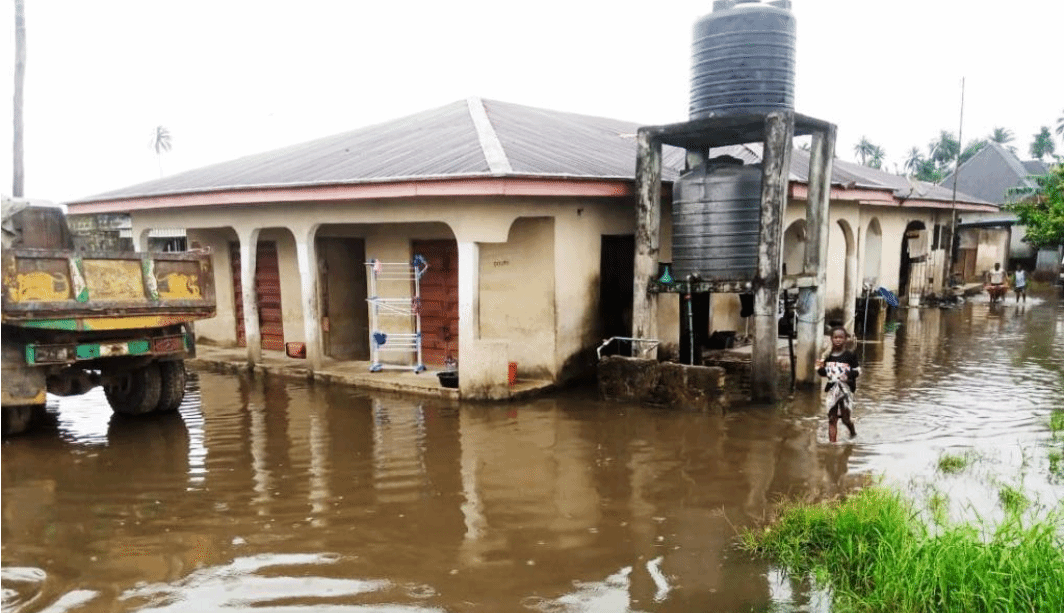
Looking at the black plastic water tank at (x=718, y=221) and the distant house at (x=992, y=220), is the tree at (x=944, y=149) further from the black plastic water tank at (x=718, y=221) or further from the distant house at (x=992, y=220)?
the black plastic water tank at (x=718, y=221)

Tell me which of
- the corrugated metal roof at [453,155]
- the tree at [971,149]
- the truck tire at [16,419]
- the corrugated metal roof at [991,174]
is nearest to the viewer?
the truck tire at [16,419]

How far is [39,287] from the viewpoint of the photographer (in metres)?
7.70

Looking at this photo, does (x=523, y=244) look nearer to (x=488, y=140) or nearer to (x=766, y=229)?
(x=488, y=140)

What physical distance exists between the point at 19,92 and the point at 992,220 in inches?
1349

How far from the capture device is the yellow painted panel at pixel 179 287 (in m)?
8.71

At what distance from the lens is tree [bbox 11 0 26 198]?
19.9 meters

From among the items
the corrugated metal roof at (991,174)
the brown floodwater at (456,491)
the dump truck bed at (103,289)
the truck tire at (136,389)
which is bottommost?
the brown floodwater at (456,491)

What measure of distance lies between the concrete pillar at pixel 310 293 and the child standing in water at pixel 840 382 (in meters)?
7.70

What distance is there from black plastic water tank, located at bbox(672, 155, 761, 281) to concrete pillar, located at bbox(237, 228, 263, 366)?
697 centimetres

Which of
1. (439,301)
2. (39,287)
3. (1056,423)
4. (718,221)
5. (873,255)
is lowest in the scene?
(1056,423)

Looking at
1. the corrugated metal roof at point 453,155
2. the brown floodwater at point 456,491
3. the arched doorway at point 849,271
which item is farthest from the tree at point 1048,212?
the brown floodwater at point 456,491

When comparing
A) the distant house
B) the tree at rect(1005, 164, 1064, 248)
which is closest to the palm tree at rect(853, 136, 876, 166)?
the distant house

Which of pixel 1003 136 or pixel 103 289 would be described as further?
pixel 1003 136

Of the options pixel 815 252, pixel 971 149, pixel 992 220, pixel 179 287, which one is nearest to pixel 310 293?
pixel 179 287
